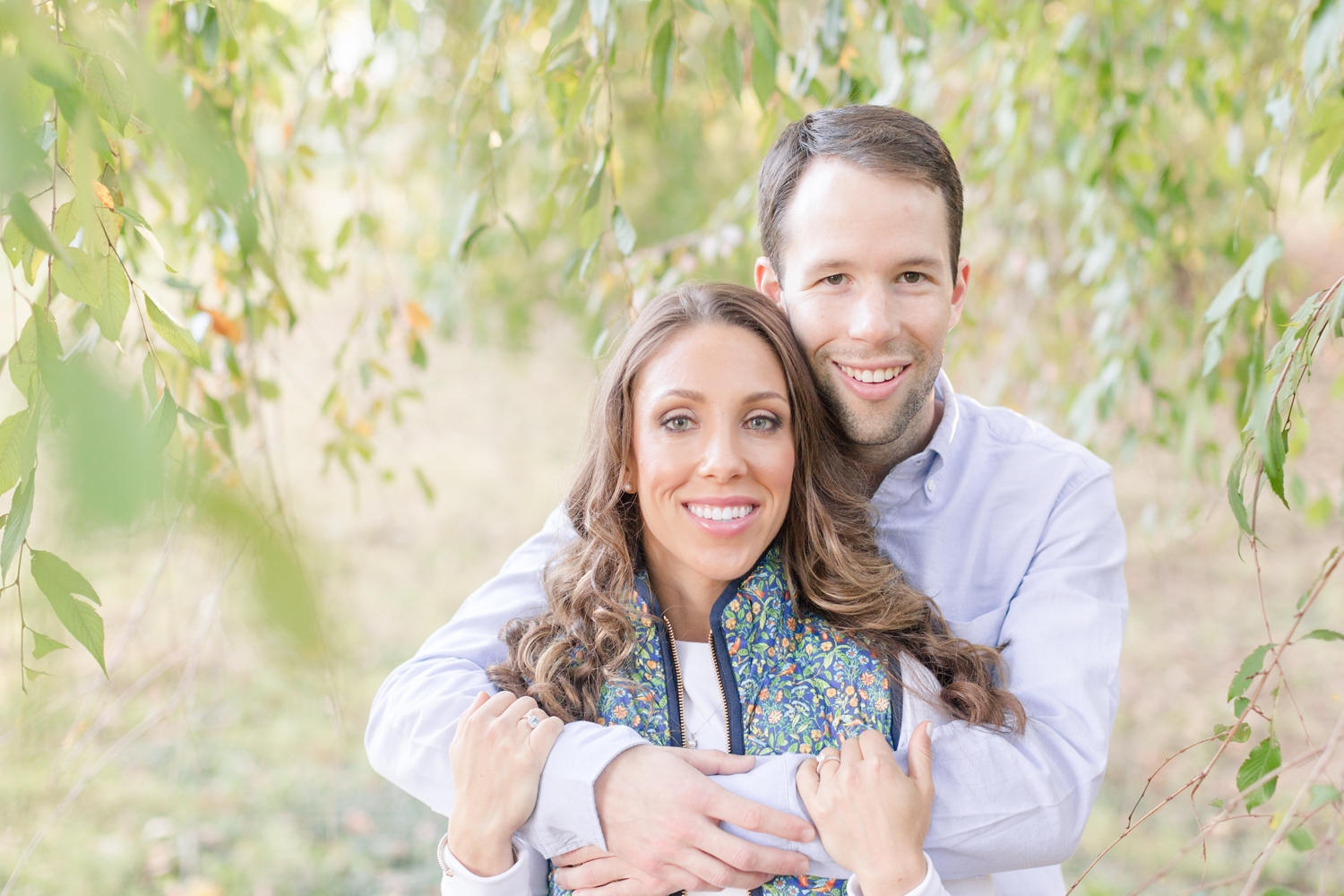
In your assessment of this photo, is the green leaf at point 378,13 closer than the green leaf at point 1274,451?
No

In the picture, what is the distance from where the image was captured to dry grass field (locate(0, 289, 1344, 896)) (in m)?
2.29

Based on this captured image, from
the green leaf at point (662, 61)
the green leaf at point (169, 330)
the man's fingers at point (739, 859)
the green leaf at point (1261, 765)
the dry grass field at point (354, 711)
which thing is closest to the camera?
the green leaf at point (169, 330)

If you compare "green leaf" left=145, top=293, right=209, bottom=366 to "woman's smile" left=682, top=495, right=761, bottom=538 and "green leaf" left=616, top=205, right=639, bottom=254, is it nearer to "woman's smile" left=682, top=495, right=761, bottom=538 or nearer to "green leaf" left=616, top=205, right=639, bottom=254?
"woman's smile" left=682, top=495, right=761, bottom=538

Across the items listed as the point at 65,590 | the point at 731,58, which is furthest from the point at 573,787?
the point at 731,58

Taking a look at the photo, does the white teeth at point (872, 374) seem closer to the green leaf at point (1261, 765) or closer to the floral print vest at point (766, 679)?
the floral print vest at point (766, 679)

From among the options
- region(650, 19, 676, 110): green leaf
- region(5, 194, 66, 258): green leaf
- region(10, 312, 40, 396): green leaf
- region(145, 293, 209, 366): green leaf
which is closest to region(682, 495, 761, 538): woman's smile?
region(650, 19, 676, 110): green leaf

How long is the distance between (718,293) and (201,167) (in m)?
1.07

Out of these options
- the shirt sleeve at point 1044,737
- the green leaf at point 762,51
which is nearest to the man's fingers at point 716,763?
the shirt sleeve at point 1044,737

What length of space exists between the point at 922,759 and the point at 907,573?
379 mm

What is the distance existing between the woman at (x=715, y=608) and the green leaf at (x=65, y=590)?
1.86ft

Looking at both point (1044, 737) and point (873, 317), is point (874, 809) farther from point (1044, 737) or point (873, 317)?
point (873, 317)

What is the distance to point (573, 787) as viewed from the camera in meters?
1.22

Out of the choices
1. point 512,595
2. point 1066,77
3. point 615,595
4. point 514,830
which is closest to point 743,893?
point 514,830

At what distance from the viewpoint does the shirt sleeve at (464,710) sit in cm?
123
